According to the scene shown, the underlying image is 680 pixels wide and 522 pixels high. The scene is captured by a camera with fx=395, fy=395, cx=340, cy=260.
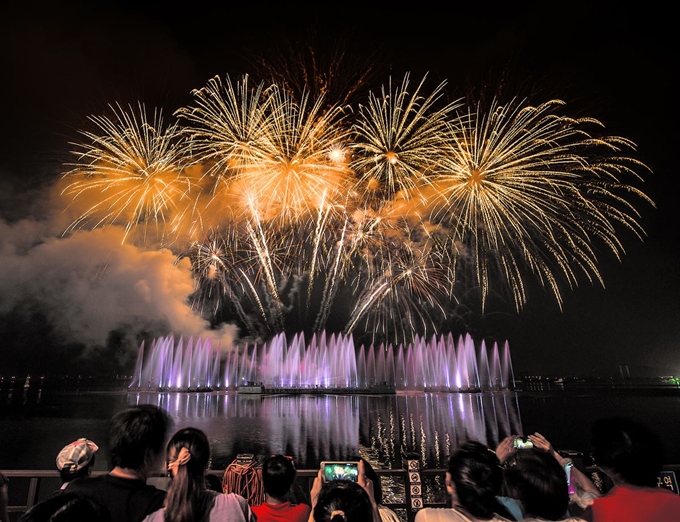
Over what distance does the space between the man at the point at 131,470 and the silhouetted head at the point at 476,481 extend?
169cm

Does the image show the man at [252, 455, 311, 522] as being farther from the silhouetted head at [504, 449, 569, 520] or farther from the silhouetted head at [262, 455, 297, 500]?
the silhouetted head at [504, 449, 569, 520]

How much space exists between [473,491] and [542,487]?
403 millimetres

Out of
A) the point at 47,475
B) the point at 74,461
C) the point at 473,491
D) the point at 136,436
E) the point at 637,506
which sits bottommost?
the point at 47,475

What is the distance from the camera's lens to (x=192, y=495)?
2.19 meters

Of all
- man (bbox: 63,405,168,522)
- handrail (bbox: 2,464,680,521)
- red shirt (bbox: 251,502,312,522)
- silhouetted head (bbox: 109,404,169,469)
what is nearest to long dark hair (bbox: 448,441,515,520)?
red shirt (bbox: 251,502,312,522)

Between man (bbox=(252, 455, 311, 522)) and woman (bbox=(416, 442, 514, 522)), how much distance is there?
1.04 m

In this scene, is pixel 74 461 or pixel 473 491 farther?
pixel 74 461

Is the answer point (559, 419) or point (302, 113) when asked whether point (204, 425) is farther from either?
point (559, 419)

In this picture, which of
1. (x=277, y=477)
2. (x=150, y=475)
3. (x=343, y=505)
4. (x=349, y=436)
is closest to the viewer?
(x=343, y=505)

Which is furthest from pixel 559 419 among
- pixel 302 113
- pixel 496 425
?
pixel 302 113

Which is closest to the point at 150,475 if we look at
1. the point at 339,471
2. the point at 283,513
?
the point at 339,471

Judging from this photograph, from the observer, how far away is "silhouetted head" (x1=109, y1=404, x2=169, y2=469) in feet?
7.52

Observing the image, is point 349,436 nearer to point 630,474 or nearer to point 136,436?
point 630,474

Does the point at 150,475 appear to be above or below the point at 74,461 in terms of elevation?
below
